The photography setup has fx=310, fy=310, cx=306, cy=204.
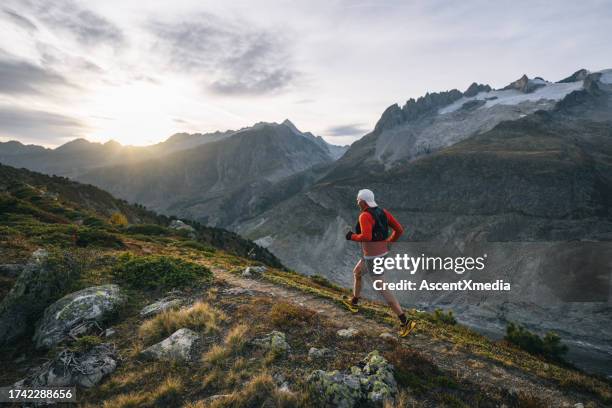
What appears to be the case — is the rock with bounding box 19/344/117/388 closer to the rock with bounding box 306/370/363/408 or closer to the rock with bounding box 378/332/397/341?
the rock with bounding box 306/370/363/408

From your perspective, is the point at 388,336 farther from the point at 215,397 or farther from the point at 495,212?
the point at 495,212

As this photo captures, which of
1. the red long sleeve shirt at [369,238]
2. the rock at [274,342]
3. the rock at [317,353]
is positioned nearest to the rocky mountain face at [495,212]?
the red long sleeve shirt at [369,238]

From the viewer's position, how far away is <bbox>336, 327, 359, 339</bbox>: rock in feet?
25.9

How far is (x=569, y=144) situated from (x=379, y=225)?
170m

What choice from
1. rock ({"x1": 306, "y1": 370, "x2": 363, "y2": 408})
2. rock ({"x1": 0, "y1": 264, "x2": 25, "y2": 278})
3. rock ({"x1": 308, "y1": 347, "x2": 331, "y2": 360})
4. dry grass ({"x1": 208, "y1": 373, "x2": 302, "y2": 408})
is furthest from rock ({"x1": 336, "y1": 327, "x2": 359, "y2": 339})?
rock ({"x1": 0, "y1": 264, "x2": 25, "y2": 278})

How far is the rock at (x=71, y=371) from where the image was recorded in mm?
6047

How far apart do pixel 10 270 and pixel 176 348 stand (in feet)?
25.1

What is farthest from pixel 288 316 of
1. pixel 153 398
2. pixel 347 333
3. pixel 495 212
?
pixel 495 212

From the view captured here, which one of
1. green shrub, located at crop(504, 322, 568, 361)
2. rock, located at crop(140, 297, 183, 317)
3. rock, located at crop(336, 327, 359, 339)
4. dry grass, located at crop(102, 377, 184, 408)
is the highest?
rock, located at crop(140, 297, 183, 317)

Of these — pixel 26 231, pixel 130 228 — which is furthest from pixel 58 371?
pixel 130 228

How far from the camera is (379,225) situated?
8.02 meters

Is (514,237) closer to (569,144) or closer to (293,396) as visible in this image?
(569,144)

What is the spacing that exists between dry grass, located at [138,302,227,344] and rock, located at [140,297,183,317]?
1.50ft

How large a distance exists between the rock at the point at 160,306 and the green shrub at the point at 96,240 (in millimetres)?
8203
